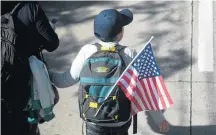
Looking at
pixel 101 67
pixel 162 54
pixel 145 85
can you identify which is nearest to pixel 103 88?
pixel 101 67

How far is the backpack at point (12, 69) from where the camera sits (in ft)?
13.3

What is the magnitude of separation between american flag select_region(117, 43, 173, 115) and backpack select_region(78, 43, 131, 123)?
0.24 ft

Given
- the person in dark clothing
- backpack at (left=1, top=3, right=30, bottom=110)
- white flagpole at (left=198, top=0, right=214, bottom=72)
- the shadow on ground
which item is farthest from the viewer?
white flagpole at (left=198, top=0, right=214, bottom=72)

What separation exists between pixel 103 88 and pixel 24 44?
2.32 feet

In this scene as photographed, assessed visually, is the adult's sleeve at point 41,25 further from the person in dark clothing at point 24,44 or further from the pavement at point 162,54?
the pavement at point 162,54

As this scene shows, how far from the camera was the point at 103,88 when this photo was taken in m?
4.26

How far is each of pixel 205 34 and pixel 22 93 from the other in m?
3.42

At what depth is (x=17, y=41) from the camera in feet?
13.4

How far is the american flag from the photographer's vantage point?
14.1ft

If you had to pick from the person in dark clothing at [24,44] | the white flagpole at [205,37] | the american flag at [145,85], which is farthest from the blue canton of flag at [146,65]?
the white flagpole at [205,37]

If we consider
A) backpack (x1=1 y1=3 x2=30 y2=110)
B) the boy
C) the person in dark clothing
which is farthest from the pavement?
backpack (x1=1 y1=3 x2=30 y2=110)

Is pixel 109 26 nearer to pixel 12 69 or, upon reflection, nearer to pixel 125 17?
pixel 125 17

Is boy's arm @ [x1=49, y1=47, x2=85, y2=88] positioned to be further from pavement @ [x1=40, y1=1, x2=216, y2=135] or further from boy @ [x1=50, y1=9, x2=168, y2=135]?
pavement @ [x1=40, y1=1, x2=216, y2=135]

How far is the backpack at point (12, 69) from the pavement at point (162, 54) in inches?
68.2
